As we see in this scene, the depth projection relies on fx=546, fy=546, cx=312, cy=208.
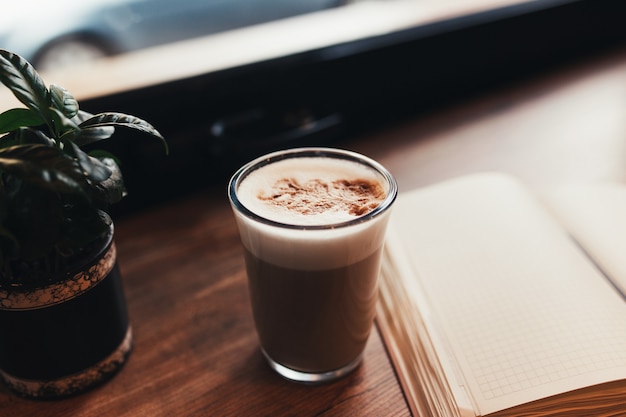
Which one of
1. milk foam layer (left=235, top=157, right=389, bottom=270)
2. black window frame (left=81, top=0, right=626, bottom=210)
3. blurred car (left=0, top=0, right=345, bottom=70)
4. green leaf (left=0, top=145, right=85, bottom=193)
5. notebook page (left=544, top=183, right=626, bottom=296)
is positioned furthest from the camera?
blurred car (left=0, top=0, right=345, bottom=70)

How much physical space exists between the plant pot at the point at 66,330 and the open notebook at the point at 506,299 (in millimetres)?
345

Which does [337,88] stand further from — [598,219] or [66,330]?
[66,330]

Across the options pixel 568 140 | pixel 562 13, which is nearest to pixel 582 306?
pixel 568 140

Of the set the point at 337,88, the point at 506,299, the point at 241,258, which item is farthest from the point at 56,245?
the point at 337,88

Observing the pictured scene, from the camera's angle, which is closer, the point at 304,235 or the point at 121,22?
the point at 304,235

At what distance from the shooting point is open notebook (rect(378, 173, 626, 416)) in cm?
58

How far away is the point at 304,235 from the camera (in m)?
0.53

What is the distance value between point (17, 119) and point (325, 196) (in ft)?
1.05

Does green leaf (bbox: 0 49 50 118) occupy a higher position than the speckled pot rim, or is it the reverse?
green leaf (bbox: 0 49 50 118)

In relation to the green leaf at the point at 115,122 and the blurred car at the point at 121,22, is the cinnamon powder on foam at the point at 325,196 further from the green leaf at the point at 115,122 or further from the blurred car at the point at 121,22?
the blurred car at the point at 121,22

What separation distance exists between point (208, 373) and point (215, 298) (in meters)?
0.14

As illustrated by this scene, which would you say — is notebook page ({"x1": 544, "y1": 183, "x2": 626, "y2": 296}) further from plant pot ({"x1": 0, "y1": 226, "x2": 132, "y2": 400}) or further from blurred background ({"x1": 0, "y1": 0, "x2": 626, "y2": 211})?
plant pot ({"x1": 0, "y1": 226, "x2": 132, "y2": 400})

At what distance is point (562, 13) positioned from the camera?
4.69 feet

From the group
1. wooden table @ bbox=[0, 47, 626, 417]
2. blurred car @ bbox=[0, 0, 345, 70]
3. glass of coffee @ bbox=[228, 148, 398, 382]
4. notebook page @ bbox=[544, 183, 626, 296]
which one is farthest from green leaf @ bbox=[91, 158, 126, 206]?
blurred car @ bbox=[0, 0, 345, 70]
